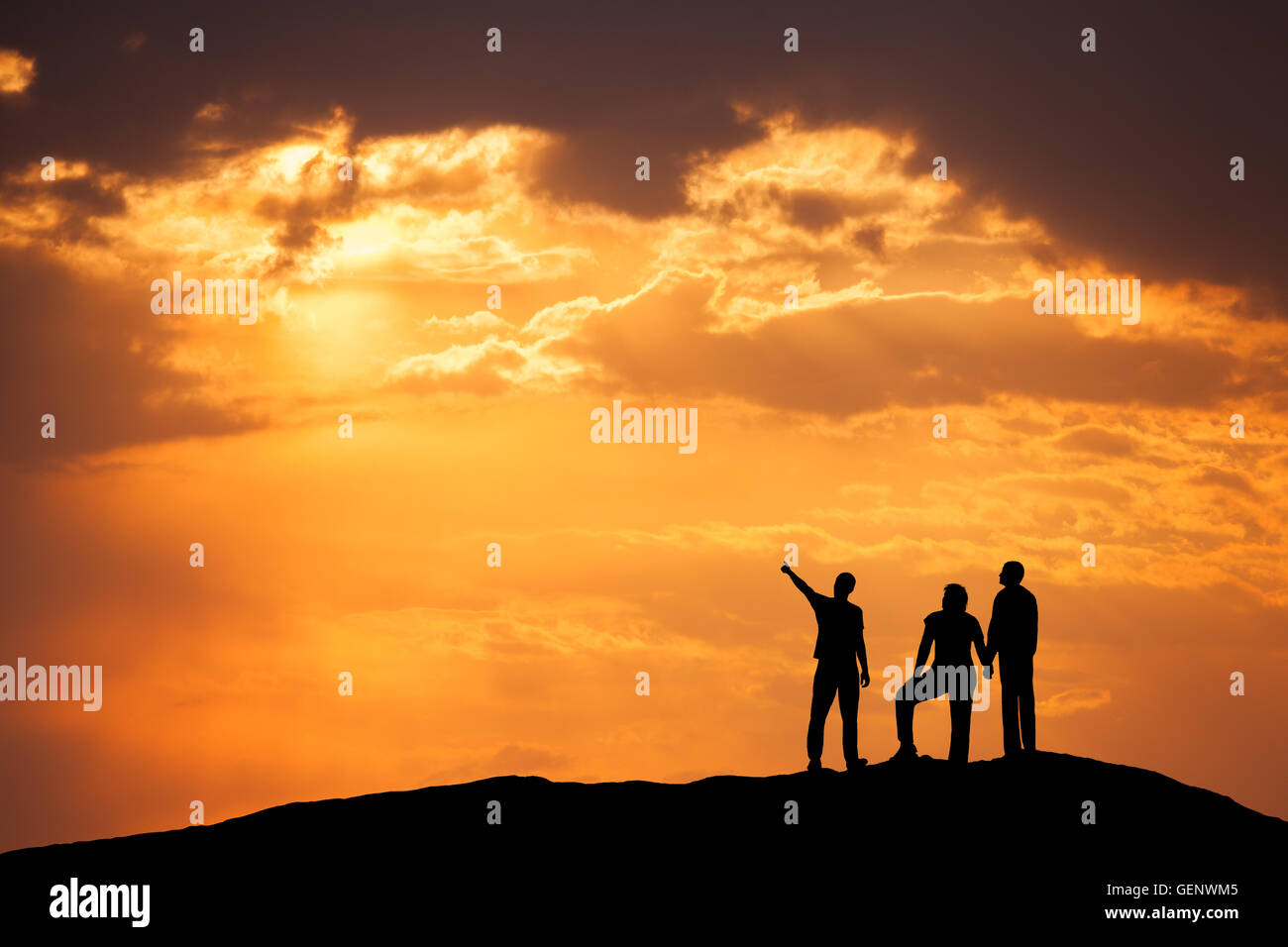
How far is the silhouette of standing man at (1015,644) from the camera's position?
67.4 feet

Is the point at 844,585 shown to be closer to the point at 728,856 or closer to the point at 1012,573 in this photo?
the point at 1012,573

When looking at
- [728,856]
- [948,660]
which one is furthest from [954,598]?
[728,856]

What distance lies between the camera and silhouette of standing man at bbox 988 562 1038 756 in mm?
20547

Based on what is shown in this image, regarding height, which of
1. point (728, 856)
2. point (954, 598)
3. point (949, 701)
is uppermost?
point (954, 598)

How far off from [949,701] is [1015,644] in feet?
4.34

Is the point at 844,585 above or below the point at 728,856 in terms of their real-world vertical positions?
above

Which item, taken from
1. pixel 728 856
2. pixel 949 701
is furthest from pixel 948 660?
pixel 728 856

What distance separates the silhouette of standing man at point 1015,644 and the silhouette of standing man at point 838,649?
2023 millimetres

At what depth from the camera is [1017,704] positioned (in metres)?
20.9

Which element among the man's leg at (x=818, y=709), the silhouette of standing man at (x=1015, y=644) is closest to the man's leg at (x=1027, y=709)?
the silhouette of standing man at (x=1015, y=644)

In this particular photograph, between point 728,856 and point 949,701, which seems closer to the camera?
point 728,856
